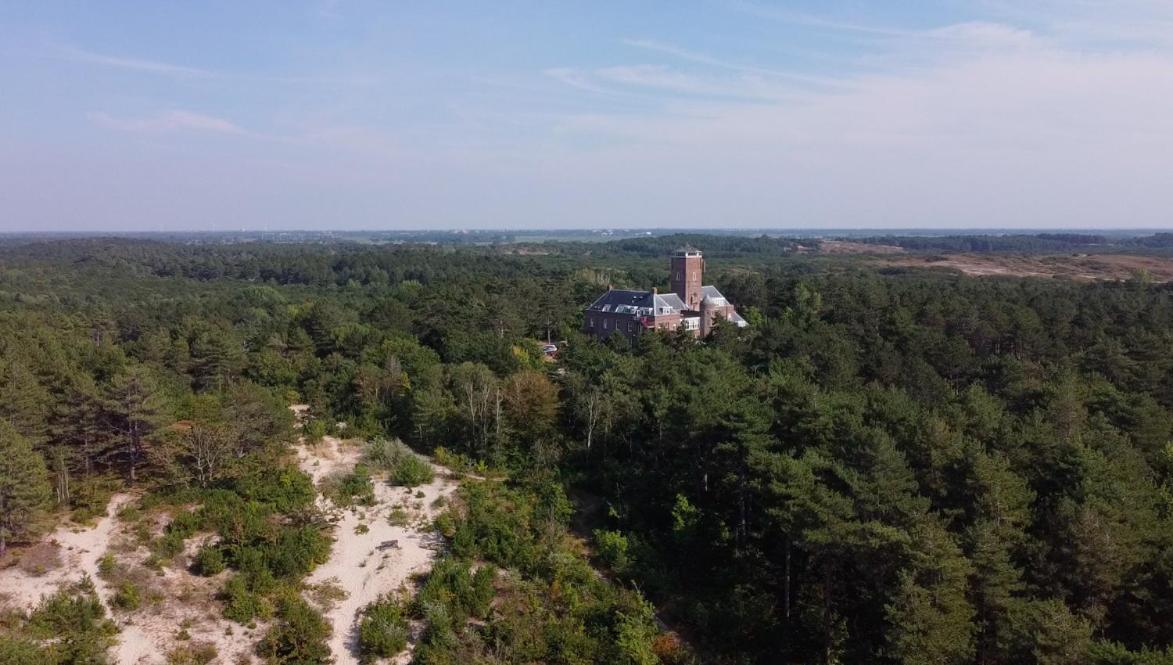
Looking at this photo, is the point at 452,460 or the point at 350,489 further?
the point at 452,460

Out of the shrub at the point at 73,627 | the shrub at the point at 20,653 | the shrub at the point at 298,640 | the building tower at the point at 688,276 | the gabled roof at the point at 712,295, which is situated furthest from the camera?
the gabled roof at the point at 712,295

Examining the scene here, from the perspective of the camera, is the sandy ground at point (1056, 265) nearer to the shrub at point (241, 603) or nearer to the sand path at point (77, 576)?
the shrub at point (241, 603)

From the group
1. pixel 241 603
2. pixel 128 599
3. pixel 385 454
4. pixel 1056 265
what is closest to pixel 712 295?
pixel 385 454

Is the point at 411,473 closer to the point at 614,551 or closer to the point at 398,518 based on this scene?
the point at 398,518

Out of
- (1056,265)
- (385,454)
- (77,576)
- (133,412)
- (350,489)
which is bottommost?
(77,576)

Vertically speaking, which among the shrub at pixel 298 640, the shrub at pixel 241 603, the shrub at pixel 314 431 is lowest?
the shrub at pixel 298 640

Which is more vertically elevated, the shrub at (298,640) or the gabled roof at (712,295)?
the gabled roof at (712,295)

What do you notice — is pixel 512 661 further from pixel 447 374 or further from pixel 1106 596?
pixel 447 374

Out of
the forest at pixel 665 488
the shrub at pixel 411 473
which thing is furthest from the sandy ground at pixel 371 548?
the forest at pixel 665 488
